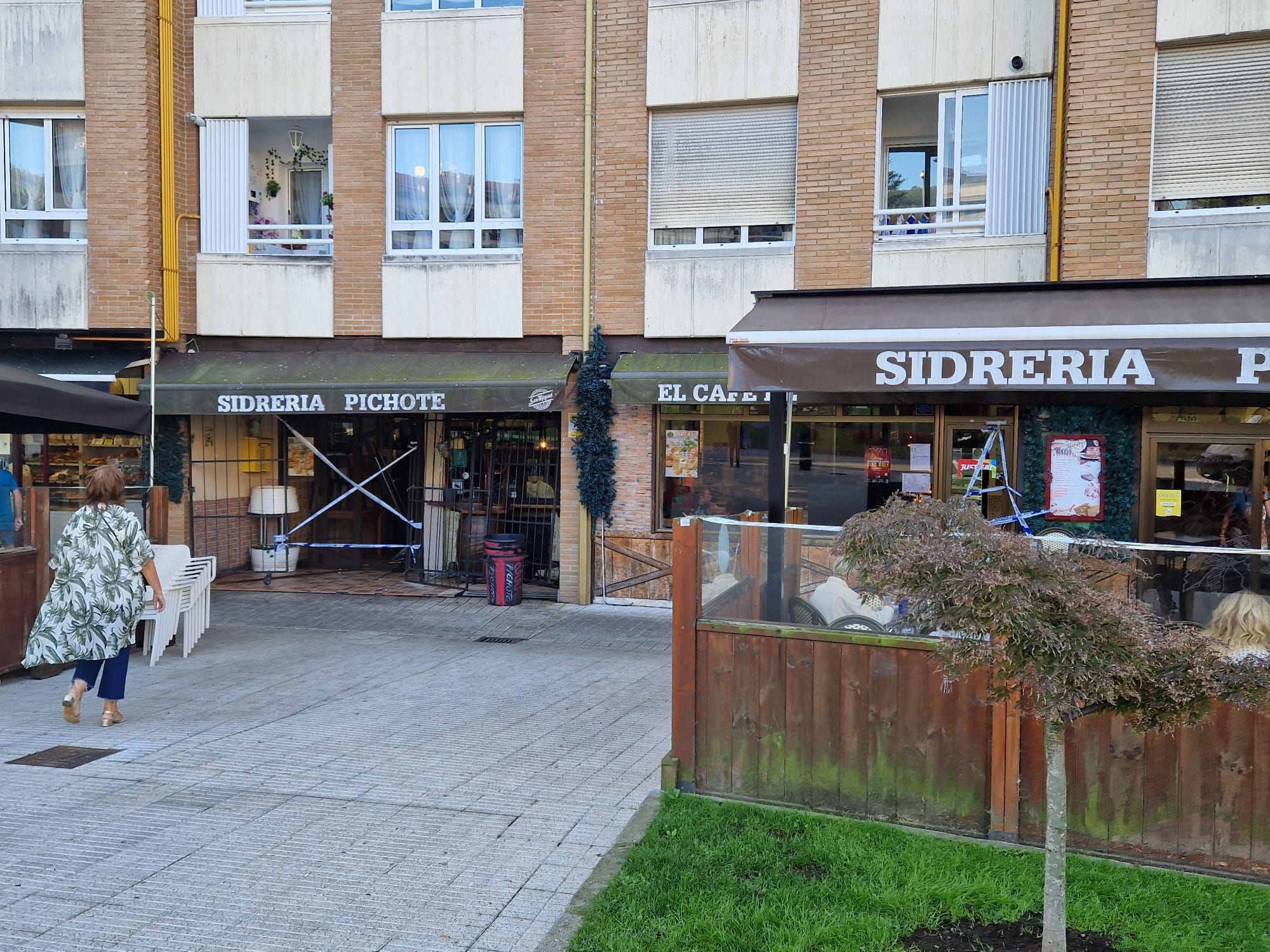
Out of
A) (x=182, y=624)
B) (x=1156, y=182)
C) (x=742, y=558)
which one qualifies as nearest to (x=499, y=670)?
(x=182, y=624)

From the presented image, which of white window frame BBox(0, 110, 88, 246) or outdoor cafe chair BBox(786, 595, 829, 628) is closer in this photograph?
outdoor cafe chair BBox(786, 595, 829, 628)

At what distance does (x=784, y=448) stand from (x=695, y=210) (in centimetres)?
554

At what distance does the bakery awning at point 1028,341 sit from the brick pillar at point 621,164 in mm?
3944

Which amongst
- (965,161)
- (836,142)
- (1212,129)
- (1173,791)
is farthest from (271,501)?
(1173,791)

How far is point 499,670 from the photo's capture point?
365 inches

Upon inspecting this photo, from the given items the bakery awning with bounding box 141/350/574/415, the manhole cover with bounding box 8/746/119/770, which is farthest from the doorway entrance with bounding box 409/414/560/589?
the manhole cover with bounding box 8/746/119/770

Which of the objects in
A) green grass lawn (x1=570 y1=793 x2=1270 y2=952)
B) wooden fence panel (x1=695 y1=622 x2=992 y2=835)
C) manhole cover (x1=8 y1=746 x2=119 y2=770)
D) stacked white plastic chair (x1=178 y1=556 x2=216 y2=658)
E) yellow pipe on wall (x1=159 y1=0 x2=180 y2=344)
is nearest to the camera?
green grass lawn (x1=570 y1=793 x2=1270 y2=952)

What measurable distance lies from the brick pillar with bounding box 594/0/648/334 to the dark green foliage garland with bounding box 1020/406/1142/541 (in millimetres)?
4688

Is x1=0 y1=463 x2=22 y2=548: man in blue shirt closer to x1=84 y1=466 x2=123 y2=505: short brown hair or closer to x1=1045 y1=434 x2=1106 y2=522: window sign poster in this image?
x1=84 y1=466 x2=123 y2=505: short brown hair

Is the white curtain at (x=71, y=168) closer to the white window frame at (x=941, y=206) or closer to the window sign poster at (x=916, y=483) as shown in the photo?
the white window frame at (x=941, y=206)

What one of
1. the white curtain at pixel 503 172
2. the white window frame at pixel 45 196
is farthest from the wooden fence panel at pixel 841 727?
the white window frame at pixel 45 196

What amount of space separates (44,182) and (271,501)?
198 inches

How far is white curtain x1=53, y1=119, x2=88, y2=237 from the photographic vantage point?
13398mm

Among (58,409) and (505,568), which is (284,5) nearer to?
(58,409)
